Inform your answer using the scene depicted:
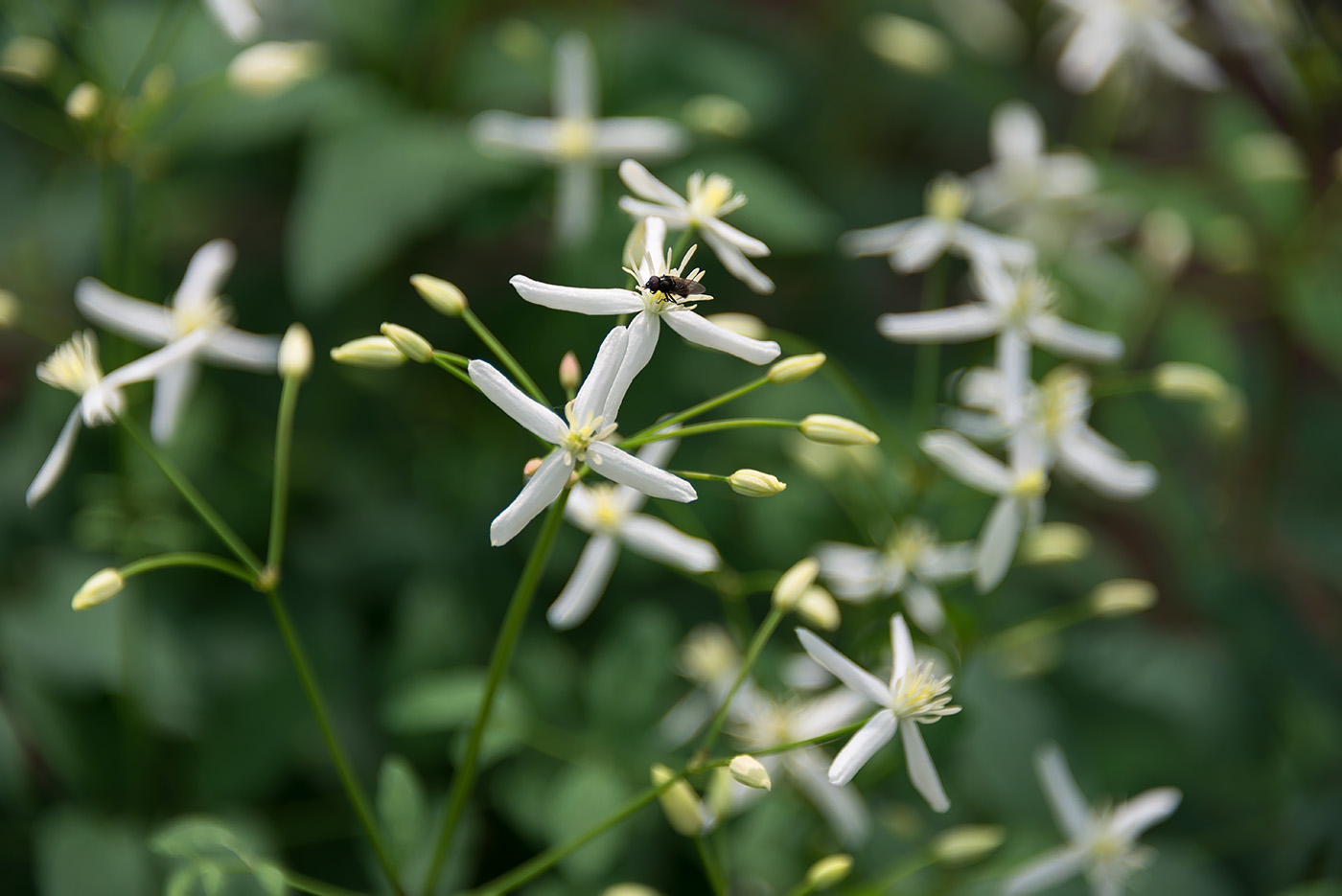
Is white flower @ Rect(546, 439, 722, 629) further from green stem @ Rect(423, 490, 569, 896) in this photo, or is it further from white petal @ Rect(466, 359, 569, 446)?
white petal @ Rect(466, 359, 569, 446)

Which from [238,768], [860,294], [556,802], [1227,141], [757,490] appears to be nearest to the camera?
[757,490]

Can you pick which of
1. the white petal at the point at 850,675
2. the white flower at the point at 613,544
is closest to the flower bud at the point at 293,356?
the white flower at the point at 613,544

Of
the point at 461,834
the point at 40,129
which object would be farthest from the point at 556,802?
the point at 40,129

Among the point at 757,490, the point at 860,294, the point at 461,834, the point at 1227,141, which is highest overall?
the point at 1227,141

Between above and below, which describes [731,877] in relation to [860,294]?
below

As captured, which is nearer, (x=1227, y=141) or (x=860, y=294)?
(x=1227, y=141)

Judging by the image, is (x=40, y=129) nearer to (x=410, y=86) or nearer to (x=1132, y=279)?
(x=410, y=86)
